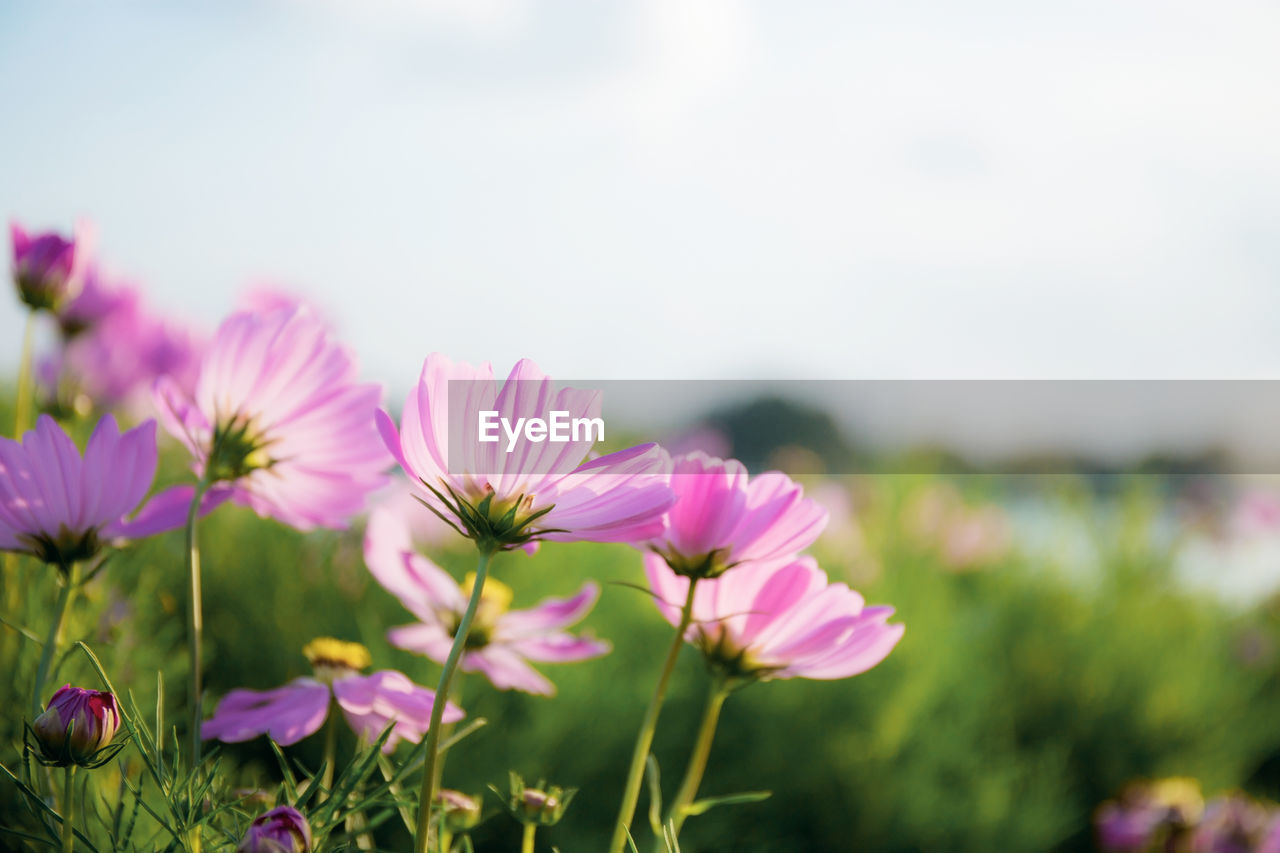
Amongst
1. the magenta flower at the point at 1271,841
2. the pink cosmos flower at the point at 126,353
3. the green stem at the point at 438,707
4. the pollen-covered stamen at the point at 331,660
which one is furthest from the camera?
the pink cosmos flower at the point at 126,353

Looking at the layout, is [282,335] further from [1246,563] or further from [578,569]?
[1246,563]

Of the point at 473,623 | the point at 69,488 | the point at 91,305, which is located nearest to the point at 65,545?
the point at 69,488

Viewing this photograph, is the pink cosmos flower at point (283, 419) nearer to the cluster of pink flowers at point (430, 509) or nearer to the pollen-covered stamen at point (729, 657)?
the cluster of pink flowers at point (430, 509)

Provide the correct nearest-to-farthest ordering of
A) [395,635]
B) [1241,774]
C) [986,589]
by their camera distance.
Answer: [395,635] < [1241,774] < [986,589]

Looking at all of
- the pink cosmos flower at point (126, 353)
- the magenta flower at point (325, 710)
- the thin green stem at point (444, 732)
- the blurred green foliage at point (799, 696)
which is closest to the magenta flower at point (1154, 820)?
the blurred green foliage at point (799, 696)

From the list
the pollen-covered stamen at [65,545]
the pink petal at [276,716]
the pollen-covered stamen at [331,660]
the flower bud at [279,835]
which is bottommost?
the flower bud at [279,835]

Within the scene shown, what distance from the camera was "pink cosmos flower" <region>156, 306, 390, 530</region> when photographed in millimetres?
290

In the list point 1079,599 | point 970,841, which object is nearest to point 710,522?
point 970,841

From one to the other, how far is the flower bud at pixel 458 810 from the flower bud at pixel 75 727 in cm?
9

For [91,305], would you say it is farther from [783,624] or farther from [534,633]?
[783,624]

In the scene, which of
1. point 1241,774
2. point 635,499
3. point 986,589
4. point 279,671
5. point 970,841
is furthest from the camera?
point 986,589

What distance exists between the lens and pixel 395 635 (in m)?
0.34

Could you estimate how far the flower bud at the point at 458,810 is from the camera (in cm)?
26

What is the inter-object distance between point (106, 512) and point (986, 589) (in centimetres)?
151
